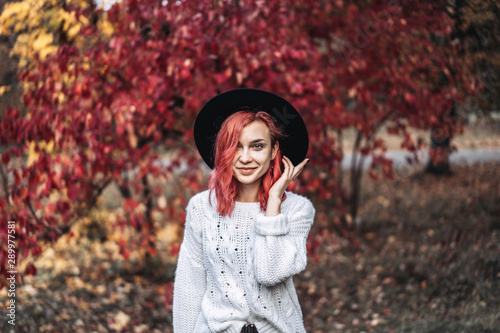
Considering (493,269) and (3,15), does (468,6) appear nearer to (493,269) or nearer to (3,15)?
(493,269)

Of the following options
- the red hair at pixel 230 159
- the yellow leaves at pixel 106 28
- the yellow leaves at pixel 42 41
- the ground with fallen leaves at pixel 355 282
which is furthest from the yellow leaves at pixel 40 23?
the red hair at pixel 230 159

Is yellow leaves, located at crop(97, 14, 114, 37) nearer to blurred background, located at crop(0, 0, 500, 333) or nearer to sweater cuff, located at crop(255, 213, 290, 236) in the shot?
blurred background, located at crop(0, 0, 500, 333)

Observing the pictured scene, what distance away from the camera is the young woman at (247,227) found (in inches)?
77.0

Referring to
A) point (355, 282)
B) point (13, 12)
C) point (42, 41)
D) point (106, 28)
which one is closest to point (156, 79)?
point (106, 28)

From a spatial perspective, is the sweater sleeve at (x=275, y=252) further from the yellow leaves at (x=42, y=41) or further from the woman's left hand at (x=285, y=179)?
the yellow leaves at (x=42, y=41)

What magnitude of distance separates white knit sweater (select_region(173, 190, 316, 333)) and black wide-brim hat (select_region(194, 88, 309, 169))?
229mm

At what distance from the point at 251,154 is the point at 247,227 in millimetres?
311

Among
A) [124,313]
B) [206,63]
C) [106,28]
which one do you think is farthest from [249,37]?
[124,313]

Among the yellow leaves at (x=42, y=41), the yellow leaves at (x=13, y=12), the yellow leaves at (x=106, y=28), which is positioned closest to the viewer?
the yellow leaves at (x=13, y=12)

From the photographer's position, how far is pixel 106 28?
162 inches

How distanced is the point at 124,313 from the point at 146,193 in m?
1.36

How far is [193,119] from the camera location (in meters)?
4.52

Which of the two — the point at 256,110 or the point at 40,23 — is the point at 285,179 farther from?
the point at 40,23

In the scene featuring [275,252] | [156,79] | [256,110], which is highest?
[156,79]
